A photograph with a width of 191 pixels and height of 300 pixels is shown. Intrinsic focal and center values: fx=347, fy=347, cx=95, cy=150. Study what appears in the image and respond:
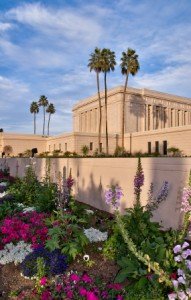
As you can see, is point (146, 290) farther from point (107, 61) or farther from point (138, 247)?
point (107, 61)

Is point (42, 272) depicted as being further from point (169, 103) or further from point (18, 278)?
point (169, 103)

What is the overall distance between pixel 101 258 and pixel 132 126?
58.8 metres

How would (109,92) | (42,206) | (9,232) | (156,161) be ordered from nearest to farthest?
(9,232)
(156,161)
(42,206)
(109,92)

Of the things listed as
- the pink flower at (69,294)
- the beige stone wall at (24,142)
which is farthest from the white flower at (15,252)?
the beige stone wall at (24,142)

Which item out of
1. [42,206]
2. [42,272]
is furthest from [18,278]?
[42,206]

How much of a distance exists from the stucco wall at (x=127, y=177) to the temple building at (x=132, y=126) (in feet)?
106

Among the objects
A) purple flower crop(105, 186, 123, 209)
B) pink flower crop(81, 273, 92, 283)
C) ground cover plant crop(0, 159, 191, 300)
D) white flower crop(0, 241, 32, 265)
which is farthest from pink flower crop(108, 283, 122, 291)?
white flower crop(0, 241, 32, 265)

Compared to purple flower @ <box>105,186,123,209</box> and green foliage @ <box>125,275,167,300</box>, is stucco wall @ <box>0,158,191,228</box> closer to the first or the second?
purple flower @ <box>105,186,123,209</box>

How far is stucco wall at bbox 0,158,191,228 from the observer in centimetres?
827

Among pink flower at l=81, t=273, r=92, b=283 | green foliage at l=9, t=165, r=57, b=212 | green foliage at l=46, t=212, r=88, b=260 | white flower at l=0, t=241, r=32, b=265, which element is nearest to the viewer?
pink flower at l=81, t=273, r=92, b=283

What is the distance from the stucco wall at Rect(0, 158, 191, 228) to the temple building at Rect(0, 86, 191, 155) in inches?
1274

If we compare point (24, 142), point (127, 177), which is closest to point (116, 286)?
point (127, 177)

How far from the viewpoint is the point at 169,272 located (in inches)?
177

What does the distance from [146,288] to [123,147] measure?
50739 mm
